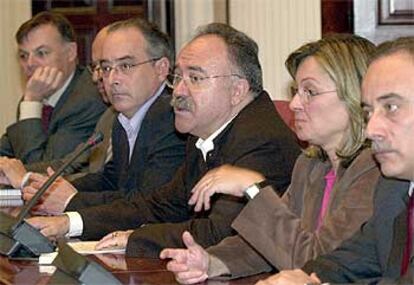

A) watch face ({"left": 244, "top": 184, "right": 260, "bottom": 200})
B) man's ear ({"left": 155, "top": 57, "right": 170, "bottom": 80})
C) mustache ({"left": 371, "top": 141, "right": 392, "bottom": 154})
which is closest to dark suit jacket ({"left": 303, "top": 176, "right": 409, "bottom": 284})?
mustache ({"left": 371, "top": 141, "right": 392, "bottom": 154})

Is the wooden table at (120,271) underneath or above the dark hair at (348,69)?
underneath

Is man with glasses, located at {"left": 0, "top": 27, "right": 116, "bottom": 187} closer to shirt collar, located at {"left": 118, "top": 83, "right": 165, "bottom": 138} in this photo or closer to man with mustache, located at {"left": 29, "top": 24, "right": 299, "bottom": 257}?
shirt collar, located at {"left": 118, "top": 83, "right": 165, "bottom": 138}

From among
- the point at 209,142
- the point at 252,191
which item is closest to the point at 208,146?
the point at 209,142

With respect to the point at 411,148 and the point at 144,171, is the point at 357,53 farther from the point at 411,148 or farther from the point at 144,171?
the point at 144,171

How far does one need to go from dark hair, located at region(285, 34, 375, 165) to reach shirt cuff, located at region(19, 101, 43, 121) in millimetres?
2725

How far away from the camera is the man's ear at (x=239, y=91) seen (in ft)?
12.1

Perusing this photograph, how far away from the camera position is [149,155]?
4.18 m

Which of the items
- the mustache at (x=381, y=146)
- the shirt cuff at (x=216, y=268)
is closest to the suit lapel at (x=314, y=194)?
the shirt cuff at (x=216, y=268)

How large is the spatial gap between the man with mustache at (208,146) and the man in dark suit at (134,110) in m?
0.29

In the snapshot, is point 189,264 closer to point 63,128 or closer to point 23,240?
point 23,240

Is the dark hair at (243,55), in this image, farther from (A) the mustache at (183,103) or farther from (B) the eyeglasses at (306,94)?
(B) the eyeglasses at (306,94)

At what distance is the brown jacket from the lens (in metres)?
2.85

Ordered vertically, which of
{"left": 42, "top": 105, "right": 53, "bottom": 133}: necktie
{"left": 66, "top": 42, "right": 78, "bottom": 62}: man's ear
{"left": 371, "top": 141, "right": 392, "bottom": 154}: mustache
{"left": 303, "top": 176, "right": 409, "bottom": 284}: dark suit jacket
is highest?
{"left": 371, "top": 141, "right": 392, "bottom": 154}: mustache

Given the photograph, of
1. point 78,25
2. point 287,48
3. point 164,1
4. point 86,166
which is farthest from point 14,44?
point 287,48
